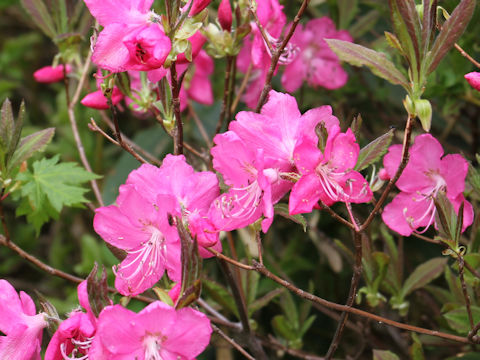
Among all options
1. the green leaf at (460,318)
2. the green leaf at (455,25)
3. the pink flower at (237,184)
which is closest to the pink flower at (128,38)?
the pink flower at (237,184)

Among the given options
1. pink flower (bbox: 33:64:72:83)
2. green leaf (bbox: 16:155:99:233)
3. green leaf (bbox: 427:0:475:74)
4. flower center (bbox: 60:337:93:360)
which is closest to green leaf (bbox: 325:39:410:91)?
green leaf (bbox: 427:0:475:74)

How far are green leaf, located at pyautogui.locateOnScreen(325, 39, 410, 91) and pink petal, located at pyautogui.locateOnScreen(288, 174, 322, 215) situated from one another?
0.16m

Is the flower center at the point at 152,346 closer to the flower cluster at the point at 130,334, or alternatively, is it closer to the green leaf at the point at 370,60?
the flower cluster at the point at 130,334

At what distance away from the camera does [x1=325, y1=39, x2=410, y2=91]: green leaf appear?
84 cm

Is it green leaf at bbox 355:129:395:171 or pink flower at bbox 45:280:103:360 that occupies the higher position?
green leaf at bbox 355:129:395:171

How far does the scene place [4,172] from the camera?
3.66 feet

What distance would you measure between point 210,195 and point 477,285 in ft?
1.68

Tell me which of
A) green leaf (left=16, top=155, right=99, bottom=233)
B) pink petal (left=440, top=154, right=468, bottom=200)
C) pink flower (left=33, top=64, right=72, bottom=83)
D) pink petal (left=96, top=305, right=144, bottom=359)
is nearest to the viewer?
pink petal (left=96, top=305, right=144, bottom=359)

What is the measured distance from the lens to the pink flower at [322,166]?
845 millimetres

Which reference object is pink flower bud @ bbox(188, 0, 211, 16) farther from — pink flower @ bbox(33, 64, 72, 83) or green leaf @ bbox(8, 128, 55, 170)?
pink flower @ bbox(33, 64, 72, 83)

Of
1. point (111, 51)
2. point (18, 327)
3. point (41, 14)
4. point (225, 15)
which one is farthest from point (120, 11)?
point (41, 14)

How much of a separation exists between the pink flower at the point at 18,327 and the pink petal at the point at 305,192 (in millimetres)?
394

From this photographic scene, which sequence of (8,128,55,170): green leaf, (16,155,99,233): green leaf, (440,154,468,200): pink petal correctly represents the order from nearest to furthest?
(440,154,468,200): pink petal, (8,128,55,170): green leaf, (16,155,99,233): green leaf

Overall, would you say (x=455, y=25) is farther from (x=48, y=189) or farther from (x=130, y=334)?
(x=48, y=189)
